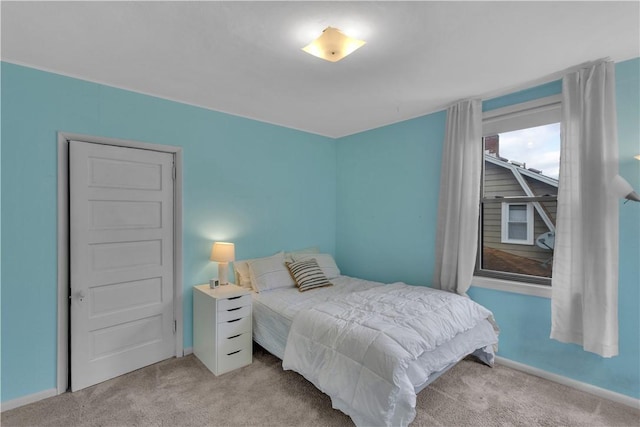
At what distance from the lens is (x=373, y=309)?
7.75 ft

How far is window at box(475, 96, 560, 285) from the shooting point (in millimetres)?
2602

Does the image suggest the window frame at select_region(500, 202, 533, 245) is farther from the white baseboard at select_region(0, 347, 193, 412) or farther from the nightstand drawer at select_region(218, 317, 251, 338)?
the white baseboard at select_region(0, 347, 193, 412)

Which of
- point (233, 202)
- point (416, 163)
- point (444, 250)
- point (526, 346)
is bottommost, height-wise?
point (526, 346)

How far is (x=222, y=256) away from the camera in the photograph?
9.50ft

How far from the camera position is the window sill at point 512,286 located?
253 cm

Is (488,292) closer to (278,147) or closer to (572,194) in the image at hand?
(572,194)

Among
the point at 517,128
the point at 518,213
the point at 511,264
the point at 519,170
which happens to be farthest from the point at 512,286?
the point at 517,128

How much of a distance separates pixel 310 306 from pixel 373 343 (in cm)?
84

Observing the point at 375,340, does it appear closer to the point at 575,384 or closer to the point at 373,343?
the point at 373,343

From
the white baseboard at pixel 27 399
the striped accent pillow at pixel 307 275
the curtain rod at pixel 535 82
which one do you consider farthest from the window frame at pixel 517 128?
the white baseboard at pixel 27 399

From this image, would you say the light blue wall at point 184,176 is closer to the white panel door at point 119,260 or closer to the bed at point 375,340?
the white panel door at point 119,260

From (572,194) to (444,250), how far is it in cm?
113

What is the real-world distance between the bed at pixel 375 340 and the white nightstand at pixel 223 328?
0.18 metres

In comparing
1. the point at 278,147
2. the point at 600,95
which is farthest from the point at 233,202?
the point at 600,95
